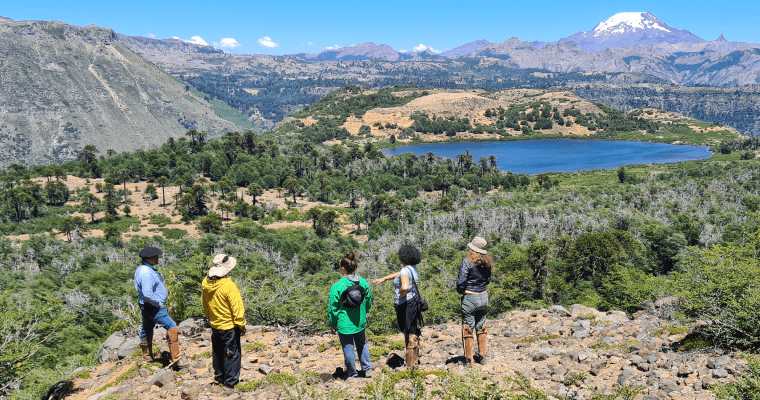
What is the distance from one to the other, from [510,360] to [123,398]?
7.22 m

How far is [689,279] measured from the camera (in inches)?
380

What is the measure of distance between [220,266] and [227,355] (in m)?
1.61

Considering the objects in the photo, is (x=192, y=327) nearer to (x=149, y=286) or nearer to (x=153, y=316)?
(x=153, y=316)

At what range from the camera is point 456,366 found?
7.85m

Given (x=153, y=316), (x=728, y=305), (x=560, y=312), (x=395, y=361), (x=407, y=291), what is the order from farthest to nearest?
1. (x=560, y=312)
2. (x=395, y=361)
3. (x=153, y=316)
4. (x=728, y=305)
5. (x=407, y=291)

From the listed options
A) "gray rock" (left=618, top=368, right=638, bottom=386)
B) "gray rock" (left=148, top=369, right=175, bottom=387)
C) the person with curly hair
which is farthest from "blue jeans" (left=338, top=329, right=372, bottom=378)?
"gray rock" (left=618, top=368, right=638, bottom=386)

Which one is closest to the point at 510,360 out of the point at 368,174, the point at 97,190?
the point at 97,190

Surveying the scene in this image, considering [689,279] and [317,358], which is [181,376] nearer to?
[317,358]

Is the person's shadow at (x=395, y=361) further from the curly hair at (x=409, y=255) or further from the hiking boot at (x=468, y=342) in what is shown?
the curly hair at (x=409, y=255)

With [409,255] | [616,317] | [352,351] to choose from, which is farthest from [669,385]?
[616,317]

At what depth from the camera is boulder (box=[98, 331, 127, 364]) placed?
9.64 meters

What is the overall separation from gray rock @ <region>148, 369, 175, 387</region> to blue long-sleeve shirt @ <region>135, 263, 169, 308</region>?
4.17ft

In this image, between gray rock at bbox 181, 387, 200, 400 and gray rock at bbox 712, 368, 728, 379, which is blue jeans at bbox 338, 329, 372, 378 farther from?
gray rock at bbox 712, 368, 728, 379

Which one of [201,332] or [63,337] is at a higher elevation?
[201,332]
